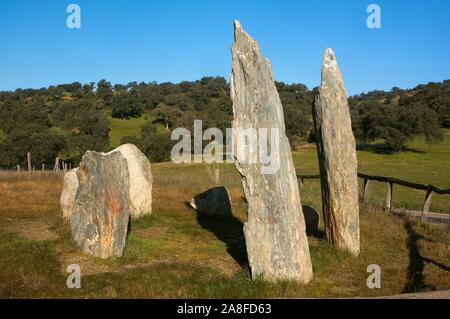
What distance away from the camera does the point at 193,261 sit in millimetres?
10398

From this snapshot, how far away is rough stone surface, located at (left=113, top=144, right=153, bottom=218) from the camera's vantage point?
15109 mm

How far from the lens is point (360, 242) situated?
12125 mm

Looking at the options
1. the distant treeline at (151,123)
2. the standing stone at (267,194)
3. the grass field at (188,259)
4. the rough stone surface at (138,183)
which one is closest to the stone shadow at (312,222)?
the grass field at (188,259)

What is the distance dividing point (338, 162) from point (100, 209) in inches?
240

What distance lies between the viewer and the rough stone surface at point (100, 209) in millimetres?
10539

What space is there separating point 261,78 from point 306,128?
67561mm

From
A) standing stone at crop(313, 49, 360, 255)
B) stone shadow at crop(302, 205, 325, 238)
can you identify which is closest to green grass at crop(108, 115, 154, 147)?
stone shadow at crop(302, 205, 325, 238)

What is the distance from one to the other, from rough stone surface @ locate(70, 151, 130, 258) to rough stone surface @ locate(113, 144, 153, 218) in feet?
12.3

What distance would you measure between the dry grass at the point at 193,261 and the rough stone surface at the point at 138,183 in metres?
0.46

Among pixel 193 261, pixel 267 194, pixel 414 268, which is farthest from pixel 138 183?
pixel 414 268

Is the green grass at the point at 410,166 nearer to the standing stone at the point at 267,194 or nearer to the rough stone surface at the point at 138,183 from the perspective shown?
the rough stone surface at the point at 138,183

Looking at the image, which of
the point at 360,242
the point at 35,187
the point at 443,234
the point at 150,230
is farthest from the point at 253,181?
the point at 35,187

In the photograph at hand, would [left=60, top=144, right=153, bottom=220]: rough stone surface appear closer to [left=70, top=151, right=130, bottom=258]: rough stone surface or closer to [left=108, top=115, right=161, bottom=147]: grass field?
[left=70, top=151, right=130, bottom=258]: rough stone surface
